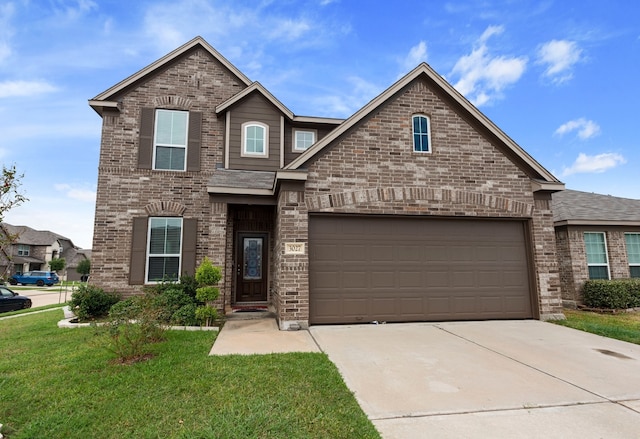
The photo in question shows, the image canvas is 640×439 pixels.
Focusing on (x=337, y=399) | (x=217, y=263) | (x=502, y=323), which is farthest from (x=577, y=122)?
(x=337, y=399)

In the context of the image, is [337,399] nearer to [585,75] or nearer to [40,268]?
[585,75]

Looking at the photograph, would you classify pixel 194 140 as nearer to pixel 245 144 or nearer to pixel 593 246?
pixel 245 144

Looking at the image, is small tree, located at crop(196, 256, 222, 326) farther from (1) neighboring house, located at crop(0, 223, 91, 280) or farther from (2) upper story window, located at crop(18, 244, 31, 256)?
(2) upper story window, located at crop(18, 244, 31, 256)

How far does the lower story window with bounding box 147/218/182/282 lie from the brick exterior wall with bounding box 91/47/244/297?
0.34m

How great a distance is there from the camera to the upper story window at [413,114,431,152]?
8586 millimetres

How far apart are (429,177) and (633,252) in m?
9.63

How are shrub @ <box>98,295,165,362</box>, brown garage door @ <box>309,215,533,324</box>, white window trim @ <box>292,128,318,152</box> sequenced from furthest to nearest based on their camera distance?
1. white window trim @ <box>292,128,318,152</box>
2. brown garage door @ <box>309,215,533,324</box>
3. shrub @ <box>98,295,165,362</box>

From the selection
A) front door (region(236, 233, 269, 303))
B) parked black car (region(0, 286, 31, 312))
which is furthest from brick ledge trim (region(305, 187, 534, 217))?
parked black car (region(0, 286, 31, 312))

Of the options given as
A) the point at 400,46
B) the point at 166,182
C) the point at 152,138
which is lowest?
the point at 166,182

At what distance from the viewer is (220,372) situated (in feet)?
14.6

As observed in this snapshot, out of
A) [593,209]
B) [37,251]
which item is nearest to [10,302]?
[593,209]

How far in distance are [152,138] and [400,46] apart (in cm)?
921

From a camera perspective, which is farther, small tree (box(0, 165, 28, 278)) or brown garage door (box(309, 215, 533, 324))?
brown garage door (box(309, 215, 533, 324))

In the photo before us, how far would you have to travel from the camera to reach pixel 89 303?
27.7ft
